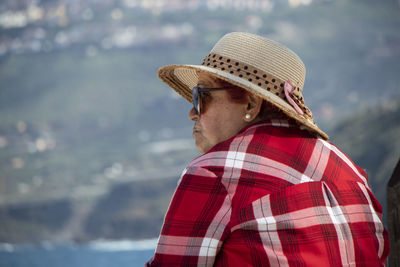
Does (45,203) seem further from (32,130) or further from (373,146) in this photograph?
(373,146)

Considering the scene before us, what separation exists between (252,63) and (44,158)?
21.7 m

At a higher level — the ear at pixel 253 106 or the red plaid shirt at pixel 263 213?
the ear at pixel 253 106

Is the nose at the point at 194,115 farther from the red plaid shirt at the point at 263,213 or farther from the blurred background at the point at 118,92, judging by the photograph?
the blurred background at the point at 118,92

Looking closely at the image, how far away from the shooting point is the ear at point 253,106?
1241 mm

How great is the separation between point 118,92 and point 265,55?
2262 cm

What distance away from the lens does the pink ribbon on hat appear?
120 centimetres

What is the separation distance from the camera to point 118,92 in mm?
23391

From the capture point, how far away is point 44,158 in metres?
21.6

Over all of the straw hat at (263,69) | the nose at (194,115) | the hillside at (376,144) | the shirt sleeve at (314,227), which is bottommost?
the hillside at (376,144)

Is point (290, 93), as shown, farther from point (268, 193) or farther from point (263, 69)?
point (268, 193)

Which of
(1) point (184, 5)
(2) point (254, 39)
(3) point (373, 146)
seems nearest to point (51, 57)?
(1) point (184, 5)

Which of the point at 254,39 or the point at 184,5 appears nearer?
the point at 254,39

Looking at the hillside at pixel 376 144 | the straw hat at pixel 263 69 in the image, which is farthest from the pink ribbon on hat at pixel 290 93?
the hillside at pixel 376 144

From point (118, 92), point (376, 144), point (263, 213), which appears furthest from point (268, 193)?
point (118, 92)
